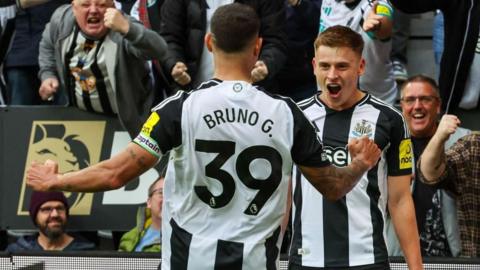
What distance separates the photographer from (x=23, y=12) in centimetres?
972

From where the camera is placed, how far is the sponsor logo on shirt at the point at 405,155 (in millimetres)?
6164

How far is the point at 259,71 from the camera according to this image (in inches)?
315

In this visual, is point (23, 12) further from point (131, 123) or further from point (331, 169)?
point (331, 169)

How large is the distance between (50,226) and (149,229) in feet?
2.70

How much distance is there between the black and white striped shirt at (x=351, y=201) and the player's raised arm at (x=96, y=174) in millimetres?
1471

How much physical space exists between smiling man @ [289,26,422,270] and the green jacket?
2.33 metres

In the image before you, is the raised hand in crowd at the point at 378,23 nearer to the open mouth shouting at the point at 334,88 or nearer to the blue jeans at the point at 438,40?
the blue jeans at the point at 438,40

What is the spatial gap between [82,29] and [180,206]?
162 inches

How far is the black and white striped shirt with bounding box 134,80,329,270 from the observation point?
196 inches

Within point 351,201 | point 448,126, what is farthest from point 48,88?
point 351,201

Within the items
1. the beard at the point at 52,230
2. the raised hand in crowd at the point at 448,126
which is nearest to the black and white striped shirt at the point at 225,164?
the raised hand in crowd at the point at 448,126

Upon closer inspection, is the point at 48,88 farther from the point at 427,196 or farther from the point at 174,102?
the point at 174,102

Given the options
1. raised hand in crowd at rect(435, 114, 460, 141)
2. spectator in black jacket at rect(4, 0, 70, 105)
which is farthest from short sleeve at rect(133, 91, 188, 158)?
spectator in black jacket at rect(4, 0, 70, 105)

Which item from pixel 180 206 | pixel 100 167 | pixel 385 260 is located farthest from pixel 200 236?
pixel 385 260
